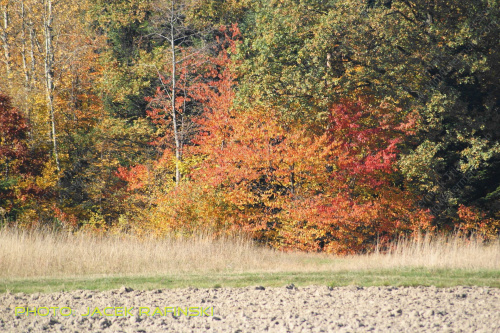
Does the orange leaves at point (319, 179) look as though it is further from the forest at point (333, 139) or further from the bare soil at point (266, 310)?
the bare soil at point (266, 310)

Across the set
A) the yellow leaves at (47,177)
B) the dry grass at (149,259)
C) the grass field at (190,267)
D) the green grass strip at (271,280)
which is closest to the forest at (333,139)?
the yellow leaves at (47,177)

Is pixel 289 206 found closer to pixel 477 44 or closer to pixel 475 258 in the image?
pixel 475 258

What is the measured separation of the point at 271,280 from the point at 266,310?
205cm

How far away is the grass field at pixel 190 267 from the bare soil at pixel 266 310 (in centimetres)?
61

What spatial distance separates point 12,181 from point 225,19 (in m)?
15.9

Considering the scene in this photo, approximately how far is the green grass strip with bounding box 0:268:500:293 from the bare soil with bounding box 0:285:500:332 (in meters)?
0.42

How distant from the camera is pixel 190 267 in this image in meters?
10.6

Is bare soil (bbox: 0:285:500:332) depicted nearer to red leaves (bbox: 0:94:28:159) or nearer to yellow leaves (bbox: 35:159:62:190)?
→ red leaves (bbox: 0:94:28:159)

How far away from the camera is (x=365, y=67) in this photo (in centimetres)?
1670

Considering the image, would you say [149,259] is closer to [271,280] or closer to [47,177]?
[271,280]

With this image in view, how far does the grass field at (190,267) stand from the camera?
8445 millimetres

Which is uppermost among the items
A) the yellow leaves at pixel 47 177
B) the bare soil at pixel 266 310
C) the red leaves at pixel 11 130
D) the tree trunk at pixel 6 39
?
the tree trunk at pixel 6 39

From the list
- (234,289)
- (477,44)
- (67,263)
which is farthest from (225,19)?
(234,289)

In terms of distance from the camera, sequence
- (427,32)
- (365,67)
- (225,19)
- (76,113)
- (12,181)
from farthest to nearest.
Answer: (225,19) → (76,113) → (427,32) → (365,67) → (12,181)
